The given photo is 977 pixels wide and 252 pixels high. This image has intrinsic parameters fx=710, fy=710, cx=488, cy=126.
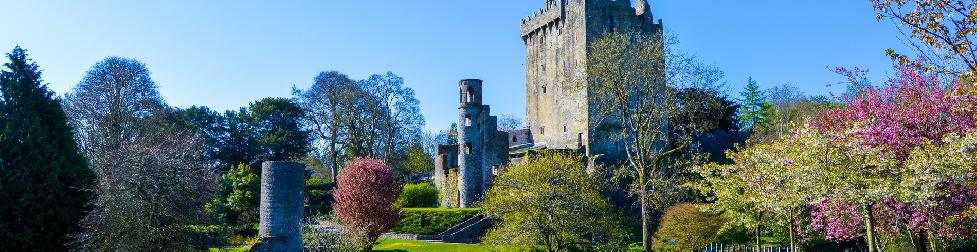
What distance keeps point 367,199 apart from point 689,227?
12.8 meters

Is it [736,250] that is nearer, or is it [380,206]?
[736,250]

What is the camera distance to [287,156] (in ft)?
167

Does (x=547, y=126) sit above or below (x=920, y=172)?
above

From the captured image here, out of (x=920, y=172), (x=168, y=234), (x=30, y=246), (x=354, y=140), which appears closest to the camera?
(x=920, y=172)

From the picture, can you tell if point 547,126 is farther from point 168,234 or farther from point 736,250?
point 168,234

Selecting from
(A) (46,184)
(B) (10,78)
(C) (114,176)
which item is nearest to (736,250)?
(C) (114,176)

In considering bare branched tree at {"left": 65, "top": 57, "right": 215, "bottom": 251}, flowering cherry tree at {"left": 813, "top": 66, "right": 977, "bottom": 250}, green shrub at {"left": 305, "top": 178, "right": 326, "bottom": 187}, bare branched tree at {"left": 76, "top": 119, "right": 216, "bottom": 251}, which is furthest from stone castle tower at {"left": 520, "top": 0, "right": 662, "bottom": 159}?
bare branched tree at {"left": 76, "top": 119, "right": 216, "bottom": 251}

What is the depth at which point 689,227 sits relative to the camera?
24672 millimetres

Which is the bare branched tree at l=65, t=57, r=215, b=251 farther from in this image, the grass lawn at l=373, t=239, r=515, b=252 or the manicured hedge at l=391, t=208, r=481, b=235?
the manicured hedge at l=391, t=208, r=481, b=235

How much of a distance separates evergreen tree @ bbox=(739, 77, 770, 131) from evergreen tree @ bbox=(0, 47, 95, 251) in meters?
56.9

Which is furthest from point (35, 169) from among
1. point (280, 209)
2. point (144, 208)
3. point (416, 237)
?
point (416, 237)

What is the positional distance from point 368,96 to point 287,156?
7465mm

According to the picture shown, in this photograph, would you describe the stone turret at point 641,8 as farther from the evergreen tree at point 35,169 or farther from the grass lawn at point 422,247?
the evergreen tree at point 35,169

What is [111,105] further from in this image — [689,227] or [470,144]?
[689,227]
